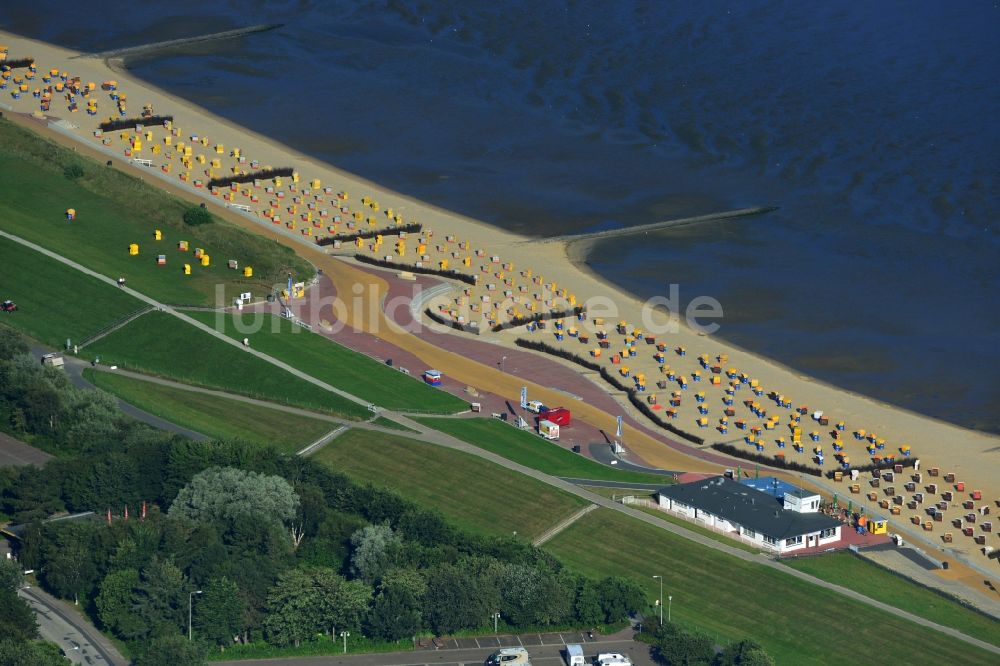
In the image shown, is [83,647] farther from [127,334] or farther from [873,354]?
[873,354]

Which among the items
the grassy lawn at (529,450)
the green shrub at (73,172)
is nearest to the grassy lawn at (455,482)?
the grassy lawn at (529,450)

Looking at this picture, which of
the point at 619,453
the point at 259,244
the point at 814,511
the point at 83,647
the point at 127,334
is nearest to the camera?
the point at 83,647

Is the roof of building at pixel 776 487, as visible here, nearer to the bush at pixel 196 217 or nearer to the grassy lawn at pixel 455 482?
the grassy lawn at pixel 455 482

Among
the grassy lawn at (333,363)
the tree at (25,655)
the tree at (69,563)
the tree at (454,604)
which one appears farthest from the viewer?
the grassy lawn at (333,363)

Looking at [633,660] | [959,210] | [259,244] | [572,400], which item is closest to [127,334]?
[259,244]

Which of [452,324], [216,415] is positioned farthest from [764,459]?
[216,415]
